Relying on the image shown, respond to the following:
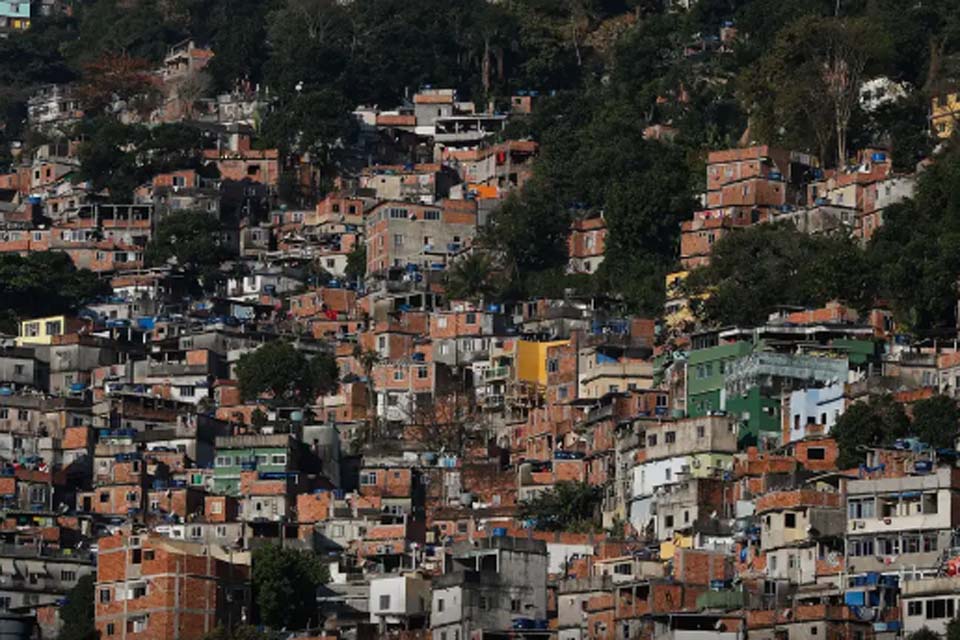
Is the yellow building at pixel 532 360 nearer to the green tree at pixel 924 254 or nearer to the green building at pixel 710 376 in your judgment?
the green tree at pixel 924 254

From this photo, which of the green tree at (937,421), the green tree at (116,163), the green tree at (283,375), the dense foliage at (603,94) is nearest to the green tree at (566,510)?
the dense foliage at (603,94)

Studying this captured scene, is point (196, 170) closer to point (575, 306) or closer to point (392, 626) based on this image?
point (575, 306)

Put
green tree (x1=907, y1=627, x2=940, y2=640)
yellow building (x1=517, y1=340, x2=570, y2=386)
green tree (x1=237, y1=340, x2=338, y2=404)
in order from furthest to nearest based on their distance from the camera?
green tree (x1=237, y1=340, x2=338, y2=404) < yellow building (x1=517, y1=340, x2=570, y2=386) < green tree (x1=907, y1=627, x2=940, y2=640)

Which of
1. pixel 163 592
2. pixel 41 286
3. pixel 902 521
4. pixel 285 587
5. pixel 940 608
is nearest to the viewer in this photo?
pixel 940 608

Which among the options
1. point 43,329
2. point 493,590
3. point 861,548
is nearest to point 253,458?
point 43,329

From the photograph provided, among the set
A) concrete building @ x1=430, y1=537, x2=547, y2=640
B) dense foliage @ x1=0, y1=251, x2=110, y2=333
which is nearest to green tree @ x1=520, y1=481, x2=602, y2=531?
concrete building @ x1=430, y1=537, x2=547, y2=640

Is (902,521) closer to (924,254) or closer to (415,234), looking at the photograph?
(924,254)

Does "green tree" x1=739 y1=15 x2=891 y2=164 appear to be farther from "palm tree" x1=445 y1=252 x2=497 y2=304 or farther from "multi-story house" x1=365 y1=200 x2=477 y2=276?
"multi-story house" x1=365 y1=200 x2=477 y2=276
